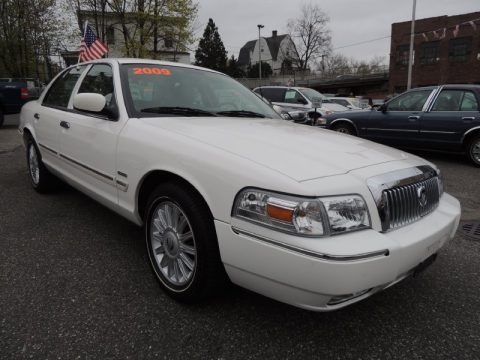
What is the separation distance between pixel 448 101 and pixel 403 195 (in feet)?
20.3

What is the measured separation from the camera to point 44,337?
79.7 inches

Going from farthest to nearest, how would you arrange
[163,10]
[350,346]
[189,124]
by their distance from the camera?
[163,10] < [189,124] < [350,346]

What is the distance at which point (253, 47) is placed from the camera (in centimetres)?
7669

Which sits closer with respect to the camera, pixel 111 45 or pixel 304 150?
pixel 304 150

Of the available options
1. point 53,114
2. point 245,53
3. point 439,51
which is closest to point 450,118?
point 53,114

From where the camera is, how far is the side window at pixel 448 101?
7082 millimetres

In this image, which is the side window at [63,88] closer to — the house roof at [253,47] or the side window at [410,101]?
the side window at [410,101]

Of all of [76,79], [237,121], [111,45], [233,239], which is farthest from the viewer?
[111,45]

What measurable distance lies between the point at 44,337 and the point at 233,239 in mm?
1156

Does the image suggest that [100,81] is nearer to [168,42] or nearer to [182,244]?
[182,244]

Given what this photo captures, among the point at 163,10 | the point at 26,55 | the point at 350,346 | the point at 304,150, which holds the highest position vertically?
the point at 163,10

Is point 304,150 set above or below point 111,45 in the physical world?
below

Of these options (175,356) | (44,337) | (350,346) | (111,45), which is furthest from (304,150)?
Result: (111,45)

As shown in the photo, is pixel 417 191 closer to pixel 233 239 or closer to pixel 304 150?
pixel 304 150
